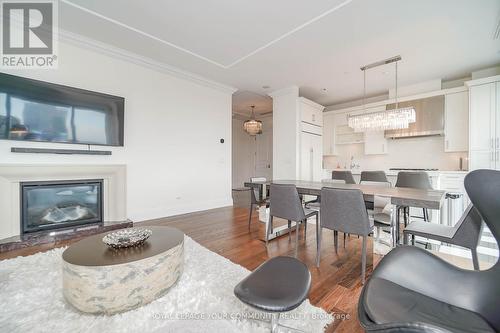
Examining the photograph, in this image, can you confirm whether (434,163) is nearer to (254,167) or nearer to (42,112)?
(254,167)

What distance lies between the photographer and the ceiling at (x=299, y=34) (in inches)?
92.7

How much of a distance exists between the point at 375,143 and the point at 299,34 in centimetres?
349

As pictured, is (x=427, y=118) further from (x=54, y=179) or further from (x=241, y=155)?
(x=54, y=179)

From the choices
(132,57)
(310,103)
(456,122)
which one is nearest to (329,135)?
(310,103)

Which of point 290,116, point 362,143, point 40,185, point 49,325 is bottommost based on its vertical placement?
point 49,325

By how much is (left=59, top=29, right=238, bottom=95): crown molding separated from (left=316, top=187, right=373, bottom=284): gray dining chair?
3.62 meters

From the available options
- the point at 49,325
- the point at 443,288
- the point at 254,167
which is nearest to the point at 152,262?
the point at 49,325

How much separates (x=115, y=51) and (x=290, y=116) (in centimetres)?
360

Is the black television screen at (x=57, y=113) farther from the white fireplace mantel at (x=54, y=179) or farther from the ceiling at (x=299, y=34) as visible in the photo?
the ceiling at (x=299, y=34)

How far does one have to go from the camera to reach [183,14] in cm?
249

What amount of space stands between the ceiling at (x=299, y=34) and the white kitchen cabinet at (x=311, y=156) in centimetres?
152

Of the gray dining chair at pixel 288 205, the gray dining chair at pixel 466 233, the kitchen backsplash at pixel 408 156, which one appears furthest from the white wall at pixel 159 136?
the gray dining chair at pixel 466 233

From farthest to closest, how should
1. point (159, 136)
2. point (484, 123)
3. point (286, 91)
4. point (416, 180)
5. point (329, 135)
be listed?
point (329, 135)
point (286, 91)
point (159, 136)
point (484, 123)
point (416, 180)

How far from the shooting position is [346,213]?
6.26 feet
